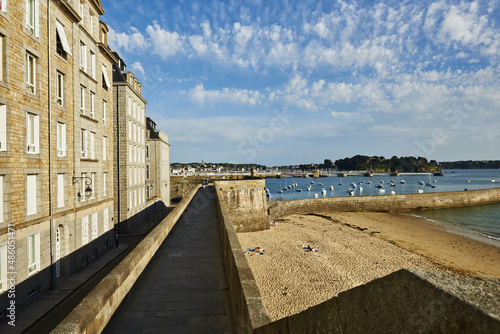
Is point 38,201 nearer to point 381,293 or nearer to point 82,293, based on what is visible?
point 82,293

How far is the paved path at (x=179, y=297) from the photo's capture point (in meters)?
5.76

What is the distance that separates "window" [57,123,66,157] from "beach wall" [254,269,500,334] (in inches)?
662

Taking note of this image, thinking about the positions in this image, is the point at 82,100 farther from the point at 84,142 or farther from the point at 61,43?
the point at 61,43

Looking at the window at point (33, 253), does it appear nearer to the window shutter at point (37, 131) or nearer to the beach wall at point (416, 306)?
the window shutter at point (37, 131)

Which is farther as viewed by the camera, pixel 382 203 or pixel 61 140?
pixel 382 203

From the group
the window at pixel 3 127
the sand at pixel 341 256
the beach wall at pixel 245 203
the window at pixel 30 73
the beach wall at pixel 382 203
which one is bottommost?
the sand at pixel 341 256

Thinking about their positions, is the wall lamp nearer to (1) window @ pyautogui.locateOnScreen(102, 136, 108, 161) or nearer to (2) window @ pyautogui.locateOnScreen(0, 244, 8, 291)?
(1) window @ pyautogui.locateOnScreen(102, 136, 108, 161)

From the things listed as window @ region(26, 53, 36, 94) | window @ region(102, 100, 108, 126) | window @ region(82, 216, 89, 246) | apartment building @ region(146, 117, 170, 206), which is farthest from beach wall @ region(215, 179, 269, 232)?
window @ region(26, 53, 36, 94)

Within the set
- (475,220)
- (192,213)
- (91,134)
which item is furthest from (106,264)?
(475,220)

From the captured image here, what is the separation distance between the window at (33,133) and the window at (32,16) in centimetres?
399

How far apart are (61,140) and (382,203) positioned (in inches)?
2171

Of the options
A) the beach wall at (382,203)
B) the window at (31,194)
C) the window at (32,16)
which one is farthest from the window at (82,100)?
the beach wall at (382,203)

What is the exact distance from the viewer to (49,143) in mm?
13258

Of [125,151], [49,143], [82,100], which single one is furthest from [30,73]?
[125,151]
